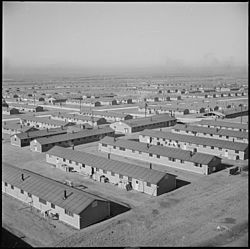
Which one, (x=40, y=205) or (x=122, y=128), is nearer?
(x=40, y=205)

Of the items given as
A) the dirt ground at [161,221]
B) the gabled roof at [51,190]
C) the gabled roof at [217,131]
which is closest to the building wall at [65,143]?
the gabled roof at [217,131]

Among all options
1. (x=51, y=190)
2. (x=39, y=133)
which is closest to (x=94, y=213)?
(x=51, y=190)

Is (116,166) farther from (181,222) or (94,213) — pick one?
(181,222)

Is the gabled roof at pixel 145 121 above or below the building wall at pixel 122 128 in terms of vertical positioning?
above

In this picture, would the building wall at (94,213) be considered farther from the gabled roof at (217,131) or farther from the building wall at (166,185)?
the gabled roof at (217,131)

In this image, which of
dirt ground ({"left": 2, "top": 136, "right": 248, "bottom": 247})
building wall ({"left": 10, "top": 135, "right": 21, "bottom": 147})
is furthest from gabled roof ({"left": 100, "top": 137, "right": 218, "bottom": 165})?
building wall ({"left": 10, "top": 135, "right": 21, "bottom": 147})

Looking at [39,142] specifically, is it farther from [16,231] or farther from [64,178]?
[16,231]

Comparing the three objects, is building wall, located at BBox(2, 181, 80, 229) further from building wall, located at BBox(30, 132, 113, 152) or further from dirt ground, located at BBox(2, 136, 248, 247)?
building wall, located at BBox(30, 132, 113, 152)
